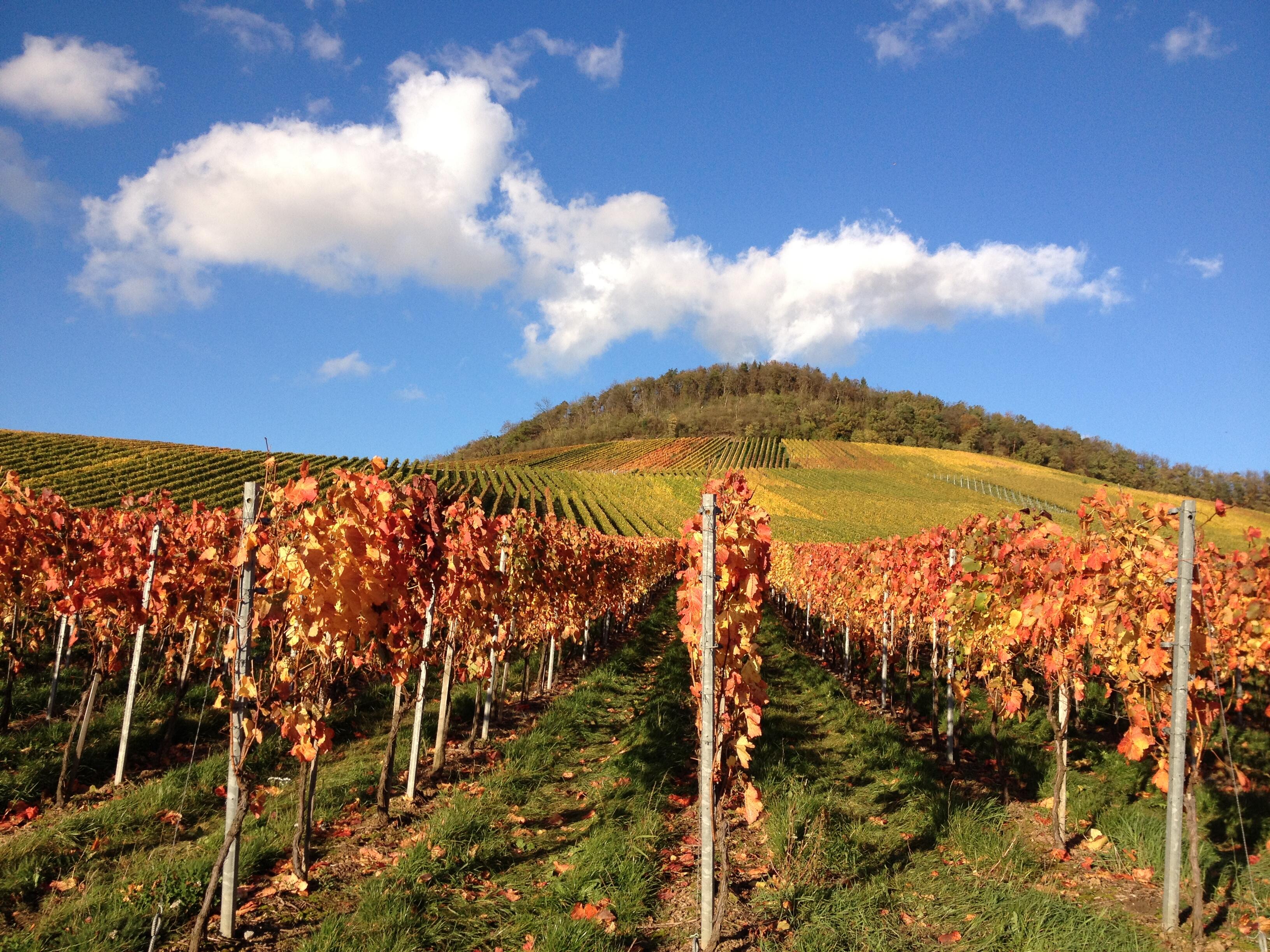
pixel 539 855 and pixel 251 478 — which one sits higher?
pixel 251 478

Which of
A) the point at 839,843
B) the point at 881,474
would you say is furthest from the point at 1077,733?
the point at 881,474

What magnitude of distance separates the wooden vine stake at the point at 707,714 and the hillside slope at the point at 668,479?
23731mm

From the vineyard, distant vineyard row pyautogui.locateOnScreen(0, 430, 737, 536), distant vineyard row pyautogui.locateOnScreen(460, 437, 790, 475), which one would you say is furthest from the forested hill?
the vineyard

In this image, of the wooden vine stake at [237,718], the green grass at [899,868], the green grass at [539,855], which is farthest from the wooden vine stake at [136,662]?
the green grass at [899,868]

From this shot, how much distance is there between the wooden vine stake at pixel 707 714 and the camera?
3.75 m

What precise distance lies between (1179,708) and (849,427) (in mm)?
88356

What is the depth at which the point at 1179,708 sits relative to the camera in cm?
383

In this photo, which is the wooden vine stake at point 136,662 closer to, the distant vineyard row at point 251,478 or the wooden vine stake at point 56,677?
the wooden vine stake at point 56,677

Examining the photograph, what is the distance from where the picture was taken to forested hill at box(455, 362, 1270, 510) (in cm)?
7475

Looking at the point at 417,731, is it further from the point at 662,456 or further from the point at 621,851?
the point at 662,456

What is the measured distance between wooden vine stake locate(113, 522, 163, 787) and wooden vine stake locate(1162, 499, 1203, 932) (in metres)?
7.95

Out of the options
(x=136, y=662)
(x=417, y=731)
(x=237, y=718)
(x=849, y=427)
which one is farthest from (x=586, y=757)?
(x=849, y=427)

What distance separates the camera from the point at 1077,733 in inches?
324

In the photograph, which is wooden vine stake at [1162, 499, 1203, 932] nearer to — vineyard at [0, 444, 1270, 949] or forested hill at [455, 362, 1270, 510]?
vineyard at [0, 444, 1270, 949]
